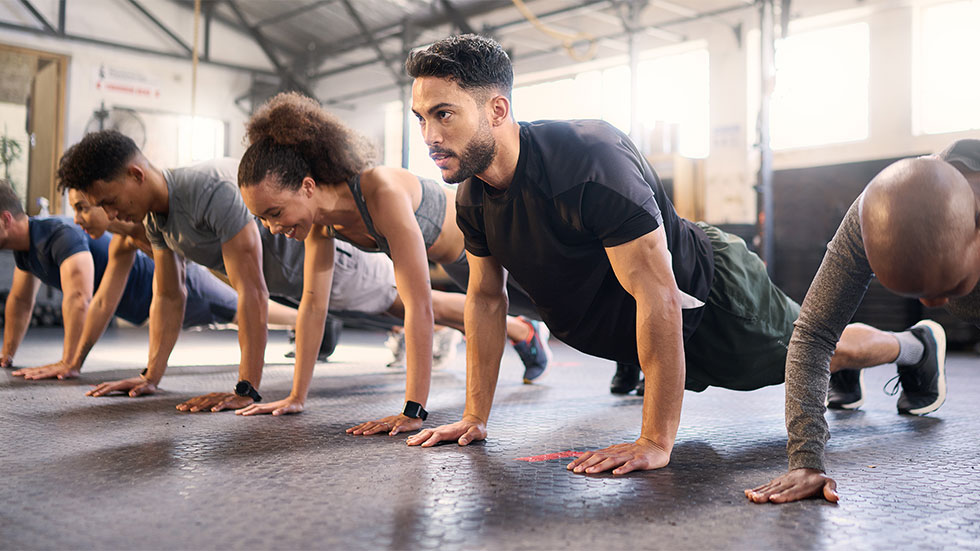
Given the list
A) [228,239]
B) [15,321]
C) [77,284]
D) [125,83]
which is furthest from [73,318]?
[125,83]

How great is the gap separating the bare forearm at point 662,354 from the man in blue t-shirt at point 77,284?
7.05ft

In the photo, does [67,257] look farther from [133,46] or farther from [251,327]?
[133,46]

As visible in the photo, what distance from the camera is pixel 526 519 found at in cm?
110

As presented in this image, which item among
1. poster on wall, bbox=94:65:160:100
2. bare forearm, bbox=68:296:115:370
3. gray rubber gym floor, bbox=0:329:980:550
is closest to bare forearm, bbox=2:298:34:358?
bare forearm, bbox=68:296:115:370

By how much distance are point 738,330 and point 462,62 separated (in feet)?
2.73

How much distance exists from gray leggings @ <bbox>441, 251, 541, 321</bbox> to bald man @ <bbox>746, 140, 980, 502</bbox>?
1.21 metres

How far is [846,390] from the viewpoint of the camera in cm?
224

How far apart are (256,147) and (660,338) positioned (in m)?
1.14

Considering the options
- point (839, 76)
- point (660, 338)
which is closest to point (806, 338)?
point (660, 338)

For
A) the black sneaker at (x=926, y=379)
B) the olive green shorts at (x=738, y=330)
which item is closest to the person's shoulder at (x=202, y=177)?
the olive green shorts at (x=738, y=330)

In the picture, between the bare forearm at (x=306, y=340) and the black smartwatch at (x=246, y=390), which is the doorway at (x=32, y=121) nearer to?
the black smartwatch at (x=246, y=390)

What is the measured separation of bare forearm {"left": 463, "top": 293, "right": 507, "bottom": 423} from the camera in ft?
5.51

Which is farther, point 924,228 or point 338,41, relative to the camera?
point 338,41

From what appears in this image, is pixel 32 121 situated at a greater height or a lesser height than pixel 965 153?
greater
